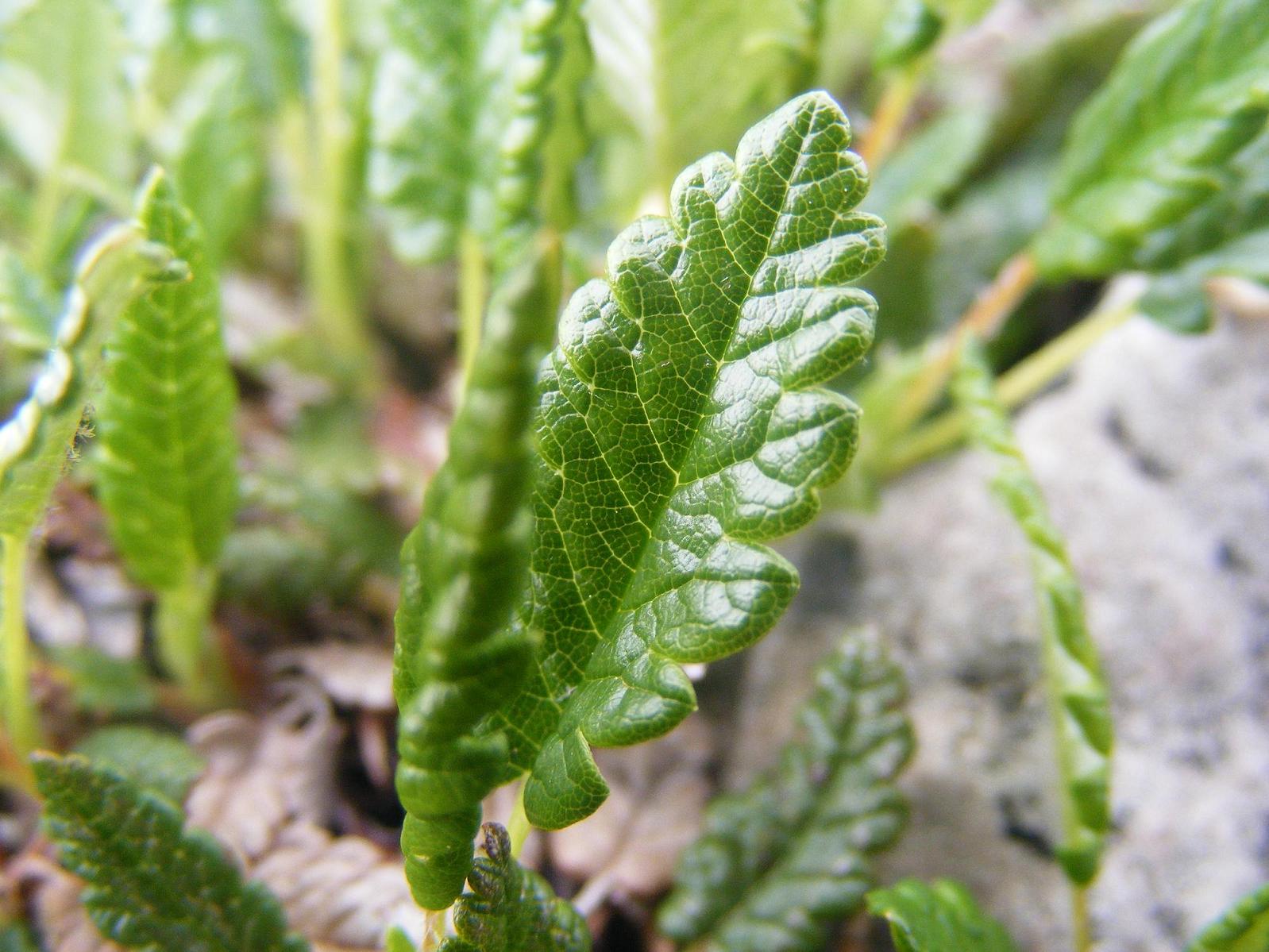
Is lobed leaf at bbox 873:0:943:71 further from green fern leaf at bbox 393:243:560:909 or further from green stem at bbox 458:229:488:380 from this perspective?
green fern leaf at bbox 393:243:560:909

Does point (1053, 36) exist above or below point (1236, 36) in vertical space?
below

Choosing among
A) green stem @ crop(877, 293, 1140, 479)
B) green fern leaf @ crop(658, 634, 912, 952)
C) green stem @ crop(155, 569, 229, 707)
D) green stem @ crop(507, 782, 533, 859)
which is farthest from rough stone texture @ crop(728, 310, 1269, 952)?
green stem @ crop(155, 569, 229, 707)

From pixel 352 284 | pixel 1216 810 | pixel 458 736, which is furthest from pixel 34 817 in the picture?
pixel 1216 810

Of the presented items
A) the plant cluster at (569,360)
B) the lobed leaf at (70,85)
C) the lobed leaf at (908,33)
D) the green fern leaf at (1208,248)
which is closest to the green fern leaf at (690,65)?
the plant cluster at (569,360)

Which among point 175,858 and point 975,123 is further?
point 975,123

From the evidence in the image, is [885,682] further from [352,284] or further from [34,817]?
[352,284]

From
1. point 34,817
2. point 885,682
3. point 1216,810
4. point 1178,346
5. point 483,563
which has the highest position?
point 483,563

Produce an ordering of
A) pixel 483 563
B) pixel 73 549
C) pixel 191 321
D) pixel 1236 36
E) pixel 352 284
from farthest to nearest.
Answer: pixel 352 284
pixel 73 549
pixel 1236 36
pixel 191 321
pixel 483 563
